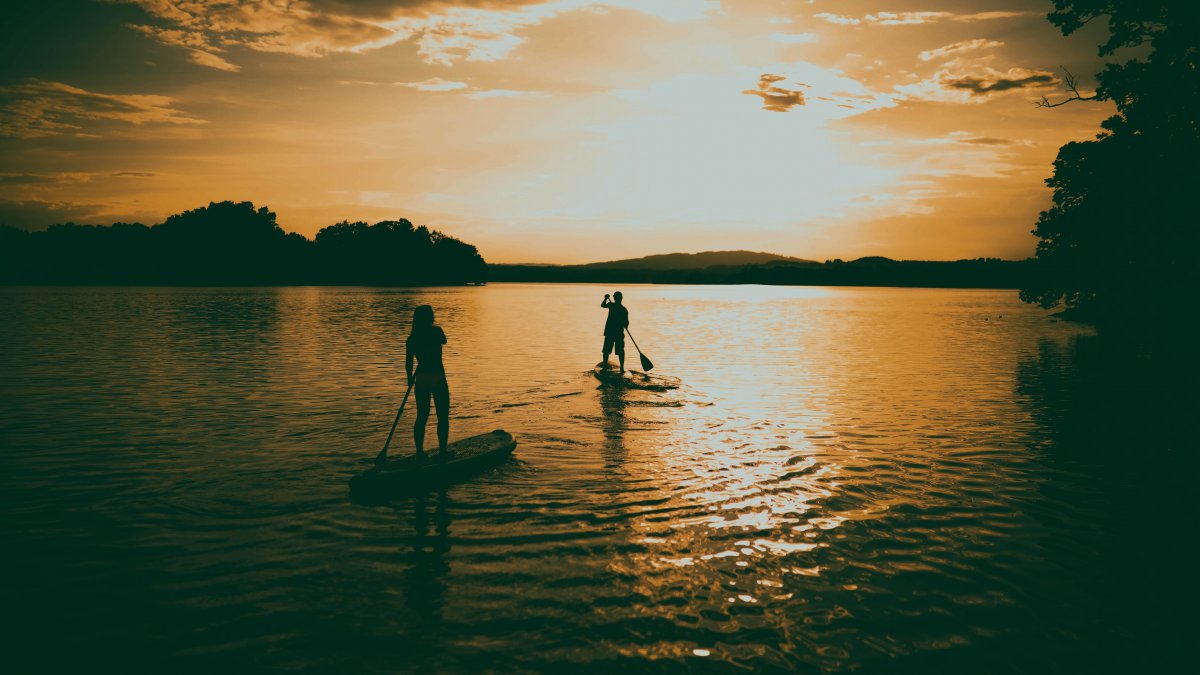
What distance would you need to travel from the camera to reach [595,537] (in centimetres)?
812

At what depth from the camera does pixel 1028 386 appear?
22.0m

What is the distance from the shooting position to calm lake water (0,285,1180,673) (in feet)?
18.9

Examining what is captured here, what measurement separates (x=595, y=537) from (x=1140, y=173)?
106 ft

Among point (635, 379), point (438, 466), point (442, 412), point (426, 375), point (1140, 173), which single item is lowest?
point (635, 379)

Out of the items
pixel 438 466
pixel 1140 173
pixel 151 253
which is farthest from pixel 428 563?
pixel 151 253

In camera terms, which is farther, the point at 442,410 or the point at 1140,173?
the point at 1140,173

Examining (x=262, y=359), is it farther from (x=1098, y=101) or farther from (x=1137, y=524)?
(x=1098, y=101)

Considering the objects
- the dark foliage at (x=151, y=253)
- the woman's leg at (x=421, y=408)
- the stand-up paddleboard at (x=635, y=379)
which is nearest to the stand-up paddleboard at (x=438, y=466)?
the woman's leg at (x=421, y=408)

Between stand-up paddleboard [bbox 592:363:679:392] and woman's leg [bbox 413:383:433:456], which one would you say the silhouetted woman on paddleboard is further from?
stand-up paddleboard [bbox 592:363:679:392]

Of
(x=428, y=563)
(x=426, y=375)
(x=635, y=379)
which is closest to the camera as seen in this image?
(x=428, y=563)

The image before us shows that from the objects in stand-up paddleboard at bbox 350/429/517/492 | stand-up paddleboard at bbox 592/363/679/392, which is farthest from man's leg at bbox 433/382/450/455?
stand-up paddleboard at bbox 592/363/679/392

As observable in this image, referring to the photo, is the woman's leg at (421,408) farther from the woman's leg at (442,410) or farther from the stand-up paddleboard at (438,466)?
the stand-up paddleboard at (438,466)

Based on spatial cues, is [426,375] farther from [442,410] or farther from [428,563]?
[428,563]

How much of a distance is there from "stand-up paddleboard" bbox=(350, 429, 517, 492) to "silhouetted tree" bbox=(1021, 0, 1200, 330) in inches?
944
